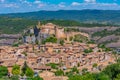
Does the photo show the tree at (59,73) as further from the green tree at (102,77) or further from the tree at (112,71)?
the green tree at (102,77)

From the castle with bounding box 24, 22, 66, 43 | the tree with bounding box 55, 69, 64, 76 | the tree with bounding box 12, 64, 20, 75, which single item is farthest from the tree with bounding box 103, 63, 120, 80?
the castle with bounding box 24, 22, 66, 43

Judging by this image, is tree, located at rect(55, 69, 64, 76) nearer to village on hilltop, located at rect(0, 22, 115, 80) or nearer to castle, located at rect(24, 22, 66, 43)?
village on hilltop, located at rect(0, 22, 115, 80)

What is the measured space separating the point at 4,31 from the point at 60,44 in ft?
272

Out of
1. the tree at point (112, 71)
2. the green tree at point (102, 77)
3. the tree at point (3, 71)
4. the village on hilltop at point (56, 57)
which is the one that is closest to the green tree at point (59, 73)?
the village on hilltop at point (56, 57)

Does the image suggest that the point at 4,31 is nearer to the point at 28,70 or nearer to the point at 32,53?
the point at 32,53

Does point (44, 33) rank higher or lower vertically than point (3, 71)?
lower

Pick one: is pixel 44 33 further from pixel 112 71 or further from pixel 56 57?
pixel 112 71

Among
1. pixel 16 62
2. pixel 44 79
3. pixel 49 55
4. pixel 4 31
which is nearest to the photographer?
pixel 44 79

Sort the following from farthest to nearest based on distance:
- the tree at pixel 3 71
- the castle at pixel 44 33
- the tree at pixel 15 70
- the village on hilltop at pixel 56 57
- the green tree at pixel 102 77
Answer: the castle at pixel 44 33
the village on hilltop at pixel 56 57
the tree at pixel 15 70
the tree at pixel 3 71
the green tree at pixel 102 77

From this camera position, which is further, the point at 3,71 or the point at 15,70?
the point at 3,71

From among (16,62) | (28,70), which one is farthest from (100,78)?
(16,62)

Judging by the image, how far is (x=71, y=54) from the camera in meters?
66.1

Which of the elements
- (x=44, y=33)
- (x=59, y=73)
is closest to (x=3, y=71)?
(x=59, y=73)

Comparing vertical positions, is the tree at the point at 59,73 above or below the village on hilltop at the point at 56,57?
above
